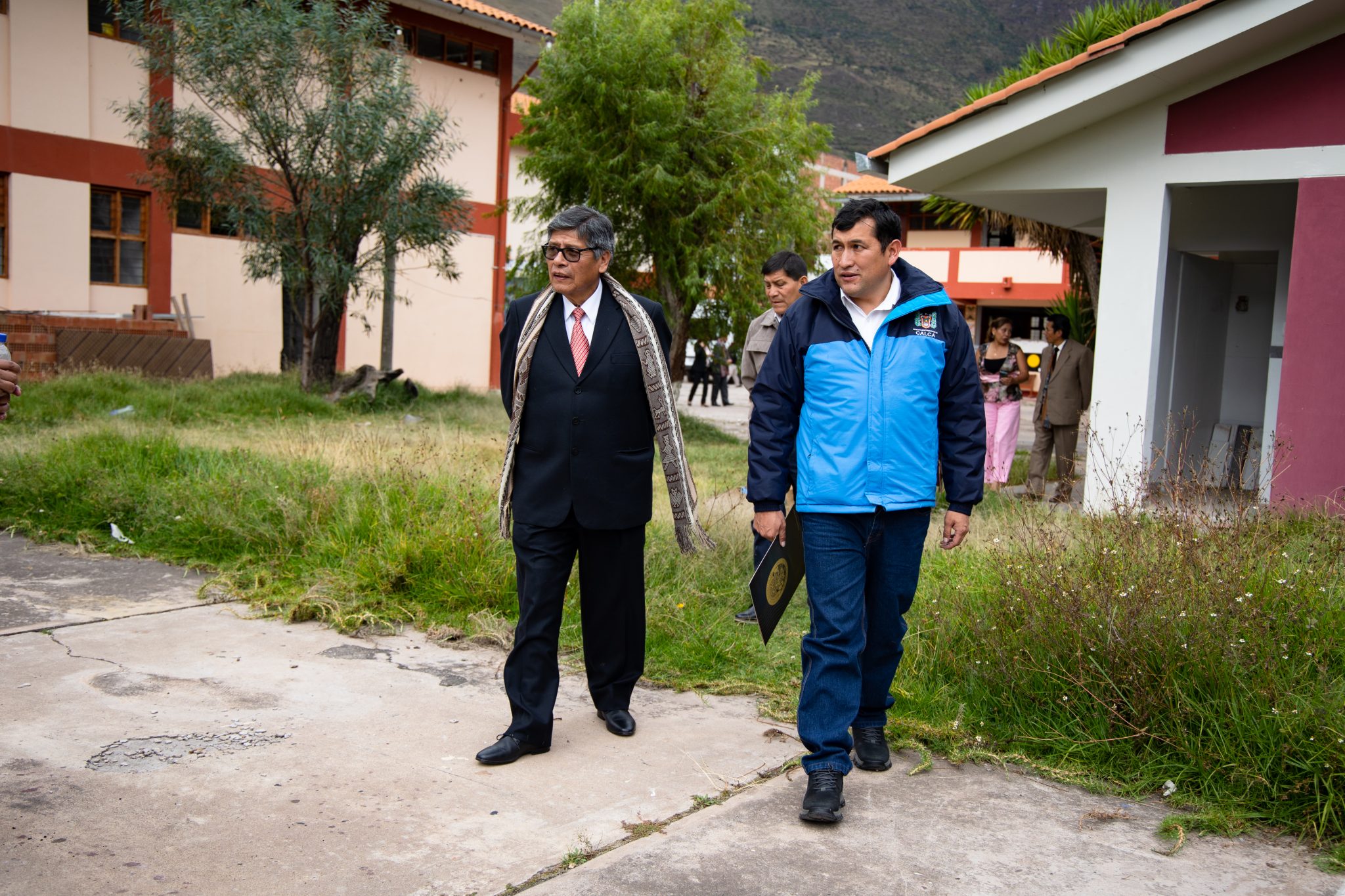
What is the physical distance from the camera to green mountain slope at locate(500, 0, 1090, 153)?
10000 cm

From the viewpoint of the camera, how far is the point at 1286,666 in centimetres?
402

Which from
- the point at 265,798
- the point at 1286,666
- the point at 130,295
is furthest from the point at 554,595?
the point at 130,295

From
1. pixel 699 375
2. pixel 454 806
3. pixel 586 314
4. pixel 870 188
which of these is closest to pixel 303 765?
pixel 454 806

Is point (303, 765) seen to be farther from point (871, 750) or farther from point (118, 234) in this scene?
point (118, 234)

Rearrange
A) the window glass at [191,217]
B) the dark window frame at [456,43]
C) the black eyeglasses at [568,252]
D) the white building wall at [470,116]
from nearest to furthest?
the black eyeglasses at [568,252]
the window glass at [191,217]
the dark window frame at [456,43]
the white building wall at [470,116]

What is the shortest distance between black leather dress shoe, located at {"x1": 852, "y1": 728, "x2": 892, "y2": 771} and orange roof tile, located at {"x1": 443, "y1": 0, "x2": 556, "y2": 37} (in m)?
19.6

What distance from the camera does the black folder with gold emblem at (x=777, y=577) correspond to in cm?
398

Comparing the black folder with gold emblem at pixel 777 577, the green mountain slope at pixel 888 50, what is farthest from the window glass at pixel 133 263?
the green mountain slope at pixel 888 50

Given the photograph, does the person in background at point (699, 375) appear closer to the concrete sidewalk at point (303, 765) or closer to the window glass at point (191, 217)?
the window glass at point (191, 217)

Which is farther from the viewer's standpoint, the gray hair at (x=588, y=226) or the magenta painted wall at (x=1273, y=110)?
the magenta painted wall at (x=1273, y=110)

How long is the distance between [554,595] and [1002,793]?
1672mm

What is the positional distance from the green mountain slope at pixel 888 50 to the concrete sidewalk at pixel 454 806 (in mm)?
92878

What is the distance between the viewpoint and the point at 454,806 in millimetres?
3652

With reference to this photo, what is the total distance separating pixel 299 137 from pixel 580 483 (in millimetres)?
13039
